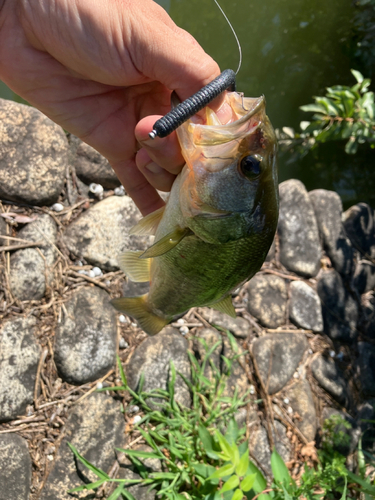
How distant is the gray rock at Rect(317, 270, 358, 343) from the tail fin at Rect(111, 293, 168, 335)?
2619mm

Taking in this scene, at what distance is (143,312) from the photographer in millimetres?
2268

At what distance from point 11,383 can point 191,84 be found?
96.7 inches

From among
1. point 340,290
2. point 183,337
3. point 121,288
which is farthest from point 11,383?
point 340,290

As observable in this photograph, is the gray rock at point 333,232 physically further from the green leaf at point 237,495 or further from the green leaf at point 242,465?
the green leaf at point 237,495

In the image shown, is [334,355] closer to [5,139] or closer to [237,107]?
[237,107]

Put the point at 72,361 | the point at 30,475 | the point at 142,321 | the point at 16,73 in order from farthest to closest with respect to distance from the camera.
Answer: the point at 72,361 < the point at 30,475 < the point at 142,321 < the point at 16,73

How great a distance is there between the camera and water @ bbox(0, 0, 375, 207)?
19.3 feet

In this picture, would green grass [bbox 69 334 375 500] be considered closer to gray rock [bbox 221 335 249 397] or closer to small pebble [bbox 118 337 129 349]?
gray rock [bbox 221 335 249 397]

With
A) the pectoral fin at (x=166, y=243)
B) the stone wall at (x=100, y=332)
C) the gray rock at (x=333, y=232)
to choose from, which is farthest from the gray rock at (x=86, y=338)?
the gray rock at (x=333, y=232)

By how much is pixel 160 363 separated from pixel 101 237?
4.06ft

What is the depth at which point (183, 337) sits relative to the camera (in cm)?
350

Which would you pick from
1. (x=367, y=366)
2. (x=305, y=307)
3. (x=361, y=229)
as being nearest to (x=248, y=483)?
(x=305, y=307)

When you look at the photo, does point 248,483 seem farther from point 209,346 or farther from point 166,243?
point 209,346

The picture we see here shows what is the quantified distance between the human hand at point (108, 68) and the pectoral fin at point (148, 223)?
0.71 ft
